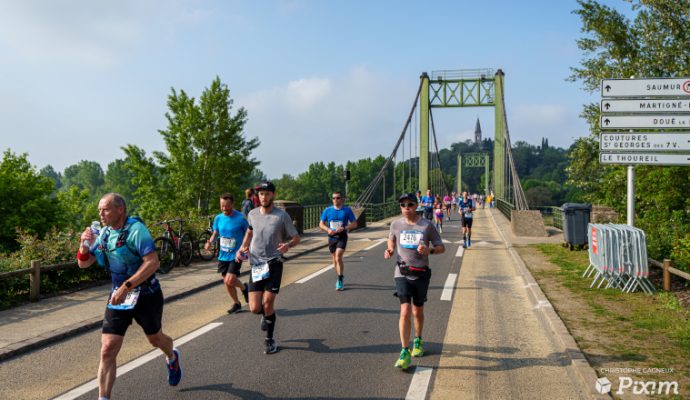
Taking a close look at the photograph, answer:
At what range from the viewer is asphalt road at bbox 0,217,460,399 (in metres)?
4.48

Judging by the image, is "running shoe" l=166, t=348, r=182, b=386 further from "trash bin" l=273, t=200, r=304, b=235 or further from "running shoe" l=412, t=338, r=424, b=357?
"trash bin" l=273, t=200, r=304, b=235

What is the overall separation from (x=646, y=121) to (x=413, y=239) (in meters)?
6.91

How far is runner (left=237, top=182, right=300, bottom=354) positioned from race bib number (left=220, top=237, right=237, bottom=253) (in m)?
1.40

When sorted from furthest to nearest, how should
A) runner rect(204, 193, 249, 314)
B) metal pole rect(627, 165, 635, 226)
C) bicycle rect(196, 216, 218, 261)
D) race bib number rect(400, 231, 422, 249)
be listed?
bicycle rect(196, 216, 218, 261), metal pole rect(627, 165, 635, 226), runner rect(204, 193, 249, 314), race bib number rect(400, 231, 422, 249)

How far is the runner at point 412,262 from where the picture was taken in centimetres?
518

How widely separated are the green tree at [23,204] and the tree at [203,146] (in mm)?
7932

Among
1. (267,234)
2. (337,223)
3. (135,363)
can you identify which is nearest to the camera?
(135,363)

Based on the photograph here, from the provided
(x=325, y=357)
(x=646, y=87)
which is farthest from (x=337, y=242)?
(x=646, y=87)

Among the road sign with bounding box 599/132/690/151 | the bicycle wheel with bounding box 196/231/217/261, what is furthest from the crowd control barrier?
the bicycle wheel with bounding box 196/231/217/261

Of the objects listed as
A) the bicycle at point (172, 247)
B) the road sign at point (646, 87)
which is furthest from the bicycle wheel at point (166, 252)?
the road sign at point (646, 87)

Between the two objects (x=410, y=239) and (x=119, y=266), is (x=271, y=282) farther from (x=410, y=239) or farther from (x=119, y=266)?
(x=119, y=266)

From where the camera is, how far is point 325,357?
17.6 feet

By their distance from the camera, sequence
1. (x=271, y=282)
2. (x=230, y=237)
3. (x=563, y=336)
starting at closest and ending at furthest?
(x=271, y=282), (x=563, y=336), (x=230, y=237)

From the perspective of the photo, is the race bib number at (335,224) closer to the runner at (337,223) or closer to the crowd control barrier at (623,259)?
the runner at (337,223)
